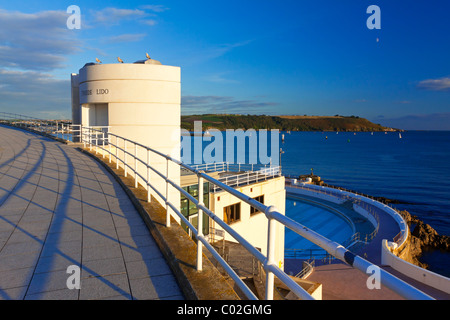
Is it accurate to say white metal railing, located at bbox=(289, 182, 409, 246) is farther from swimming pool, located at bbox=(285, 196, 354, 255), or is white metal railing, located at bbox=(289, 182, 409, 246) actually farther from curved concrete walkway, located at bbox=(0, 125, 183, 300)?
curved concrete walkway, located at bbox=(0, 125, 183, 300)

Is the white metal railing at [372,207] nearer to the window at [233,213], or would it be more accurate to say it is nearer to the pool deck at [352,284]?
the pool deck at [352,284]

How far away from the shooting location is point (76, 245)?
4.31 m

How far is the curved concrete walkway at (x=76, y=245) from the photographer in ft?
10.6

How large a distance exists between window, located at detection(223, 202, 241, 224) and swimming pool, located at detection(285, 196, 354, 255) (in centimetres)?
882

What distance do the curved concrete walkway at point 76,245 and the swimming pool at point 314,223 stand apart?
20474 millimetres

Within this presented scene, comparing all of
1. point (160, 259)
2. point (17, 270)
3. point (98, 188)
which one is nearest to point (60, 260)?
point (17, 270)

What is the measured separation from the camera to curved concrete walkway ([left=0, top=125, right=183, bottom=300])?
3.22 m

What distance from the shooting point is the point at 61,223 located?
203 inches

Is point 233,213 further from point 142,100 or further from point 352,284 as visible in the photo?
Result: point 142,100

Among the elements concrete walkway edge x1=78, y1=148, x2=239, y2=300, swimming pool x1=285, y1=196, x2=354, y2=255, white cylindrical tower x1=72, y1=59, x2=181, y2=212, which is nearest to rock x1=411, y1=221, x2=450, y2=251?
swimming pool x1=285, y1=196, x2=354, y2=255

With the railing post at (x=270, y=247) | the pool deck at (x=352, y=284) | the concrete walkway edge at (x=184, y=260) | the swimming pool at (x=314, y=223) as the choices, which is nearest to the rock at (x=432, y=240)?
the swimming pool at (x=314, y=223)

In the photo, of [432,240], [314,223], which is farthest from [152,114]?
[432,240]

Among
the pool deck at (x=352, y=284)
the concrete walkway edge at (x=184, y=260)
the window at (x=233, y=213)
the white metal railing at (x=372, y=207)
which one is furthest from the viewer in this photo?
the white metal railing at (x=372, y=207)
